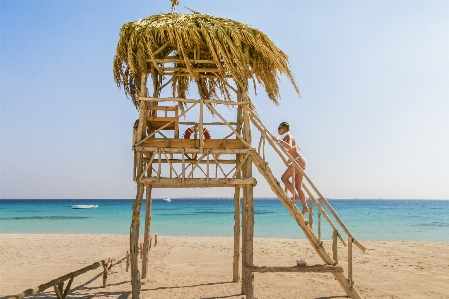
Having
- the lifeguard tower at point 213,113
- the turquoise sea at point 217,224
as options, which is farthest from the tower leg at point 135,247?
Answer: the turquoise sea at point 217,224

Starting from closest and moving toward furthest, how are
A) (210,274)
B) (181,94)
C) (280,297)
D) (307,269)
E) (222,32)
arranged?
(307,269)
(222,32)
(280,297)
(181,94)
(210,274)

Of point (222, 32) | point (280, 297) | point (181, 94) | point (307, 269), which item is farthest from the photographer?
point (181, 94)

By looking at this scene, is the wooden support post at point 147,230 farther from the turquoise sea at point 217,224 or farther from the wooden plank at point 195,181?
the turquoise sea at point 217,224

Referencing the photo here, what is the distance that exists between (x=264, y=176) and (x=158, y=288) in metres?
4.59

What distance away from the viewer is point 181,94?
41.1ft

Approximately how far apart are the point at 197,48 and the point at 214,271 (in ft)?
25.3

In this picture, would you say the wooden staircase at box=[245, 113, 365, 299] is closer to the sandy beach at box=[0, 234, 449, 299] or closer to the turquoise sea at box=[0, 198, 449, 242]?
the sandy beach at box=[0, 234, 449, 299]

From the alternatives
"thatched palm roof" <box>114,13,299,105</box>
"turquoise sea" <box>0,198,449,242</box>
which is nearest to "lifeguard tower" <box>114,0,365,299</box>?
"thatched palm roof" <box>114,13,299,105</box>

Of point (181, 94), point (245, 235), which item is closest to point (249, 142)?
point (245, 235)

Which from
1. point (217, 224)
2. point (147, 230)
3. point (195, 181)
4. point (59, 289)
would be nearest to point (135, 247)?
point (59, 289)

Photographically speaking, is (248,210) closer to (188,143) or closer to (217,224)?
(188,143)

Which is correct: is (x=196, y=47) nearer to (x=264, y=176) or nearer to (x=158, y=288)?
(x=264, y=176)

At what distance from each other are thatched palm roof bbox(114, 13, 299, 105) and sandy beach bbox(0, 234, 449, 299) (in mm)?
5357

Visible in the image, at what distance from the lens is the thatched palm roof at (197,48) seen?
9.28 meters
